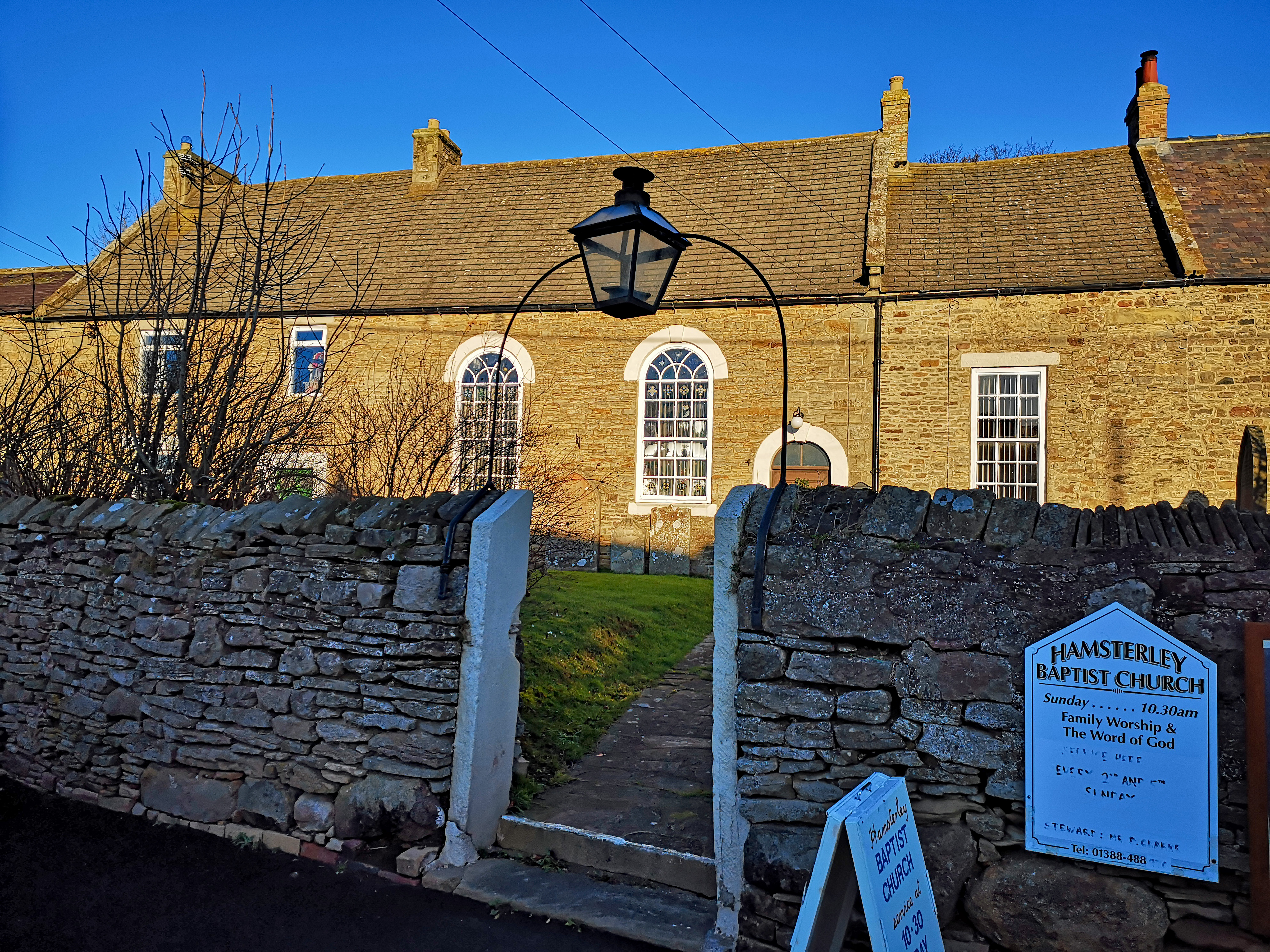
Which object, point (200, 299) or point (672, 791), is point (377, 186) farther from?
point (672, 791)

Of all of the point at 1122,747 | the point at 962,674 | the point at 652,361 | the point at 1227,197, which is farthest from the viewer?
the point at 652,361

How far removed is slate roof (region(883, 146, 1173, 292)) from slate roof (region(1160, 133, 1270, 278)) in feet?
2.39

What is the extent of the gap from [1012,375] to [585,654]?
10.4m

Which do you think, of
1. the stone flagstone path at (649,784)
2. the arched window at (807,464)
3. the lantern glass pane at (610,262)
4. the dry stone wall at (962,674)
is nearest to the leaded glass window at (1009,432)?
the arched window at (807,464)

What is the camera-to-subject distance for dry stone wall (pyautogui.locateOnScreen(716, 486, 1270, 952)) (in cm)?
305

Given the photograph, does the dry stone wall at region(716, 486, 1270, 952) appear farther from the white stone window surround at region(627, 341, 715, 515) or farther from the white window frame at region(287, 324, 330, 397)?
the white stone window surround at region(627, 341, 715, 515)

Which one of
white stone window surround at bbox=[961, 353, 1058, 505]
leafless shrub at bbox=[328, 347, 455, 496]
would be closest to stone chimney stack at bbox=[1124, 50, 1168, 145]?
white stone window surround at bbox=[961, 353, 1058, 505]

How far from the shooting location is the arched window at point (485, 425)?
9.60 m

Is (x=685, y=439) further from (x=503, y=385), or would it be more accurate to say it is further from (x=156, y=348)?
(x=156, y=348)

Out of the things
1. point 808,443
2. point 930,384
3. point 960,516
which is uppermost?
point 930,384

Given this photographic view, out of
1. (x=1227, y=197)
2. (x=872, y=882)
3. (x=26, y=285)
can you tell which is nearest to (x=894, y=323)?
(x=1227, y=197)

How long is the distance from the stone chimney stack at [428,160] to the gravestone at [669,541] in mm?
10323

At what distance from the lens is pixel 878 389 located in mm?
14680

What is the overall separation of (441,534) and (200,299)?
4.88 m
